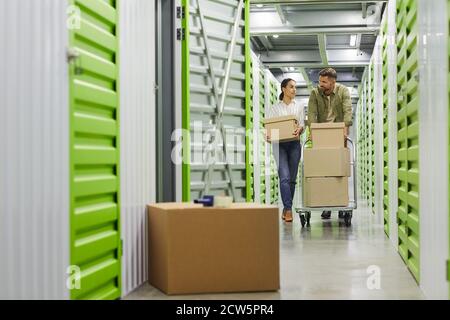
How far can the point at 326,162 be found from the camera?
611 cm

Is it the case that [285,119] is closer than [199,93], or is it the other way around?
[199,93]

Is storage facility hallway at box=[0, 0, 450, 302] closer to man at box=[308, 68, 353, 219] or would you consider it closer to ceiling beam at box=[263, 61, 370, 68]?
man at box=[308, 68, 353, 219]

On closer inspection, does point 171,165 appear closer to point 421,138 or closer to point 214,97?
point 214,97

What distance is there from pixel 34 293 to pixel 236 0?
337 centimetres

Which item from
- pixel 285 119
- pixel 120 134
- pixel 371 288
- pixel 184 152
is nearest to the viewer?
pixel 120 134

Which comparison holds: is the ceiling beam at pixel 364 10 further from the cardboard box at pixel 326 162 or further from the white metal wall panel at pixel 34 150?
the white metal wall panel at pixel 34 150

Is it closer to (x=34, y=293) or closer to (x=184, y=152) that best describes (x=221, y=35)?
(x=184, y=152)

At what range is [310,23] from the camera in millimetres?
7730

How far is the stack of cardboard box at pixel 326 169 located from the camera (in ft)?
20.0

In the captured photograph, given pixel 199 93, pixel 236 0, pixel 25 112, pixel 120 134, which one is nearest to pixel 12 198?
pixel 25 112

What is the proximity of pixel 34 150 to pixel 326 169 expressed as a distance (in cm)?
430

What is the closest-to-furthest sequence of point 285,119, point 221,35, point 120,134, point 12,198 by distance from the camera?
point 12,198 < point 120,134 < point 221,35 < point 285,119

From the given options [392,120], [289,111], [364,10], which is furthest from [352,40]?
[392,120]

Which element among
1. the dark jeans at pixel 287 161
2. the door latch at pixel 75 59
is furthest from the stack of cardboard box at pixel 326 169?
the door latch at pixel 75 59
